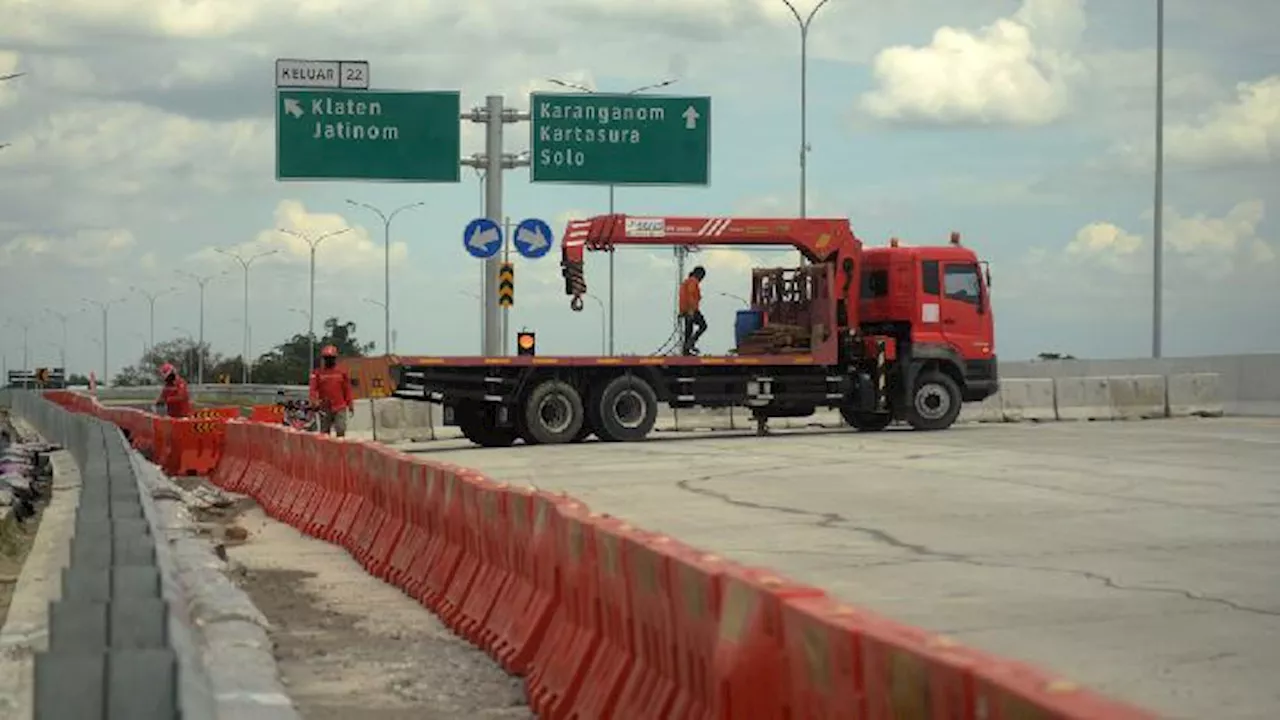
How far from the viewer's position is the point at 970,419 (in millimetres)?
38438

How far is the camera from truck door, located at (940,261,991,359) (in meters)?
32.3

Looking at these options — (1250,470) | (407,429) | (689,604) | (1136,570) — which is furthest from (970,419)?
(689,604)

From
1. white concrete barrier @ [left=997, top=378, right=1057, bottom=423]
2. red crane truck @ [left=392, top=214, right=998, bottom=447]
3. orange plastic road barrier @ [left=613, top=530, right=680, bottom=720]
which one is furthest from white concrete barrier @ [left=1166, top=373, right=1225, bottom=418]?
orange plastic road barrier @ [left=613, top=530, right=680, bottom=720]

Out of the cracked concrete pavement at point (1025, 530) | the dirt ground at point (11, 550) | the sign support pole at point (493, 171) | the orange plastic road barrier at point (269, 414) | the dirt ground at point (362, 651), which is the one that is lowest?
the dirt ground at point (11, 550)

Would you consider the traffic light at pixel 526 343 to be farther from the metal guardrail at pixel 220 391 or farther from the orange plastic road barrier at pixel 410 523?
the metal guardrail at pixel 220 391

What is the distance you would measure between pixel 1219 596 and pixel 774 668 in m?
6.44

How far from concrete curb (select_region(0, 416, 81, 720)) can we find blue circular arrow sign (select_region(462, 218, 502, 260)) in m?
11.7

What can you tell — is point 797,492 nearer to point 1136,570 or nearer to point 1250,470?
point 1250,470

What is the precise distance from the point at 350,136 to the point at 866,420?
1064 cm

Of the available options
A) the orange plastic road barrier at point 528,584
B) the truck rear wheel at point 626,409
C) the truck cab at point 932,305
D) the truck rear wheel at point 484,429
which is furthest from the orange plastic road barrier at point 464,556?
the truck cab at point 932,305

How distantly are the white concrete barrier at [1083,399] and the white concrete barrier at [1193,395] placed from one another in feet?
4.89

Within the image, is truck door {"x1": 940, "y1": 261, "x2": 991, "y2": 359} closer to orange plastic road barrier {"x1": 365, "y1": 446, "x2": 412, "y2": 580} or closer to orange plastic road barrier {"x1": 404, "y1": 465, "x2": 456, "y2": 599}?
orange plastic road barrier {"x1": 365, "y1": 446, "x2": 412, "y2": 580}

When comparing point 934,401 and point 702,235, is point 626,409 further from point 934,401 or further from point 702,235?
point 934,401

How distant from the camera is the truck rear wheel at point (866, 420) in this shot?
33.6 metres
